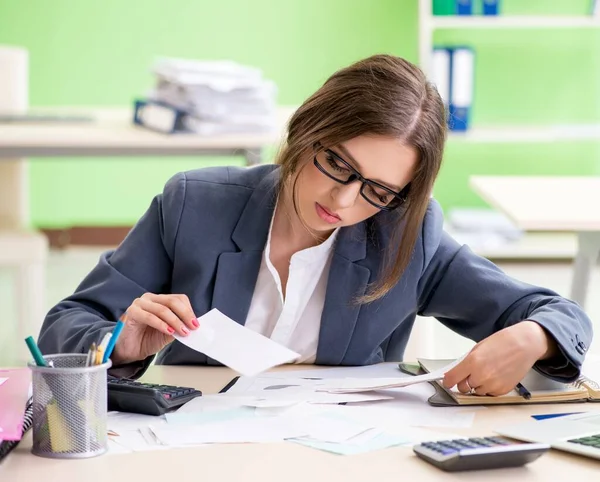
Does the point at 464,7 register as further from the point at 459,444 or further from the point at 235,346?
the point at 459,444

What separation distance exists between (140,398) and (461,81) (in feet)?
11.8

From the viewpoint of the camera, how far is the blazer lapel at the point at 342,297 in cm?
153

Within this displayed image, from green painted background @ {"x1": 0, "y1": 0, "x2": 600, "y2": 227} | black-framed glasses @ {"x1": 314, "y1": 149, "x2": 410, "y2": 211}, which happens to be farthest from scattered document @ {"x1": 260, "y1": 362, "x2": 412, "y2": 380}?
green painted background @ {"x1": 0, "y1": 0, "x2": 600, "y2": 227}

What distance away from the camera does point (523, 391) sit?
4.39ft

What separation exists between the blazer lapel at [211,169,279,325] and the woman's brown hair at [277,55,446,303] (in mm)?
55

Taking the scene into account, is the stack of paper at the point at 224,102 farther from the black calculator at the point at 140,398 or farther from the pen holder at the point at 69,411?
the pen holder at the point at 69,411

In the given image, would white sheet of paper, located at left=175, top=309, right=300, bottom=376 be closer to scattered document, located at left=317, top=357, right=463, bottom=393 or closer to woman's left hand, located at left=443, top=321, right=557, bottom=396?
scattered document, located at left=317, top=357, right=463, bottom=393

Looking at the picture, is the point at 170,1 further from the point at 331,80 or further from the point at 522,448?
the point at 522,448

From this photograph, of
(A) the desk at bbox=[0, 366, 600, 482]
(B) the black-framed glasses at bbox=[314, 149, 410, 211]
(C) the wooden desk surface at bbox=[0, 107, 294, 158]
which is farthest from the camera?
(C) the wooden desk surface at bbox=[0, 107, 294, 158]

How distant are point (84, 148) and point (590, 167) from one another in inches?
120

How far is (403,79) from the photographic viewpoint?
1.48 m

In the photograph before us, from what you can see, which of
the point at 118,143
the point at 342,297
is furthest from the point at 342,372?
the point at 118,143

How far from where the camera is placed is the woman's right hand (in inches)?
49.4

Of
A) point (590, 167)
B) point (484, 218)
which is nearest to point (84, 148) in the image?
point (484, 218)
